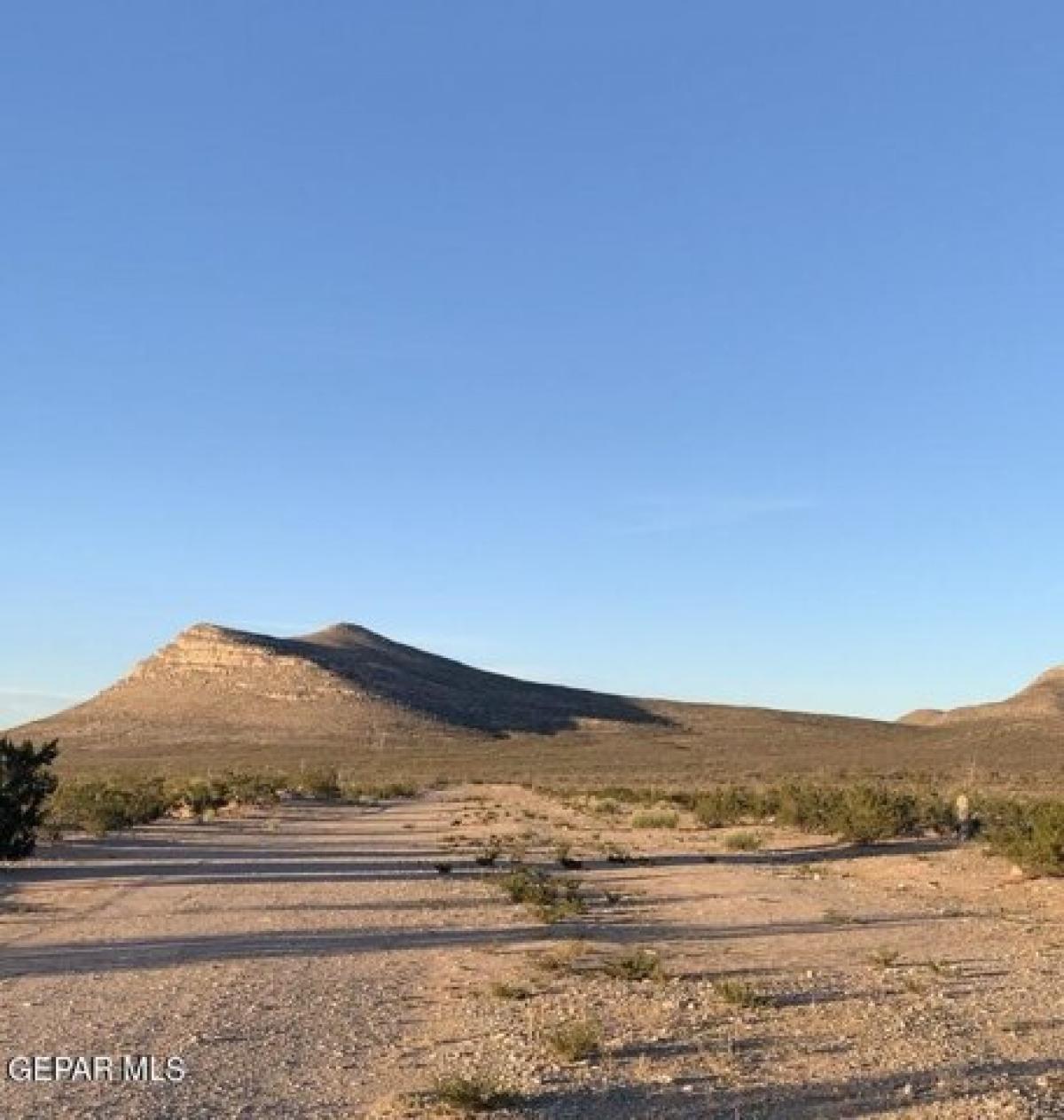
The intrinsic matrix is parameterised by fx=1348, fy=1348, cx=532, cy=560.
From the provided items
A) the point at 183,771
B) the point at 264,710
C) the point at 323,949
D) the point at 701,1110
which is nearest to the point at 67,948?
the point at 323,949

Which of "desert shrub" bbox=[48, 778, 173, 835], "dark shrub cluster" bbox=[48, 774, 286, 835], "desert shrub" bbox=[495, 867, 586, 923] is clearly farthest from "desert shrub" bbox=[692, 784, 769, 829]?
"desert shrub" bbox=[495, 867, 586, 923]

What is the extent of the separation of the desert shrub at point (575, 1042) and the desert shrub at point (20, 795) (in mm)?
19167

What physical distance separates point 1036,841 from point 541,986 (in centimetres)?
1429

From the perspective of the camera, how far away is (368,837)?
38406 mm

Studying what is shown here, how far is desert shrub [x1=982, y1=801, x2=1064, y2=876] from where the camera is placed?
24.5 metres

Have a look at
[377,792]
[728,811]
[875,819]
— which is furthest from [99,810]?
[377,792]

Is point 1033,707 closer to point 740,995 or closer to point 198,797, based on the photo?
point 198,797

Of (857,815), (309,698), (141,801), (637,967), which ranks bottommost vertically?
(637,967)

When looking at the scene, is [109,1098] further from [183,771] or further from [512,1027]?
[183,771]

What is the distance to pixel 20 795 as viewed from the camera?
28.0 meters

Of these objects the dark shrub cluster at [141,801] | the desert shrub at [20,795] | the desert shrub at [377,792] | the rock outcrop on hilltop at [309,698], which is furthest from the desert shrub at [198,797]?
the rock outcrop on hilltop at [309,698]

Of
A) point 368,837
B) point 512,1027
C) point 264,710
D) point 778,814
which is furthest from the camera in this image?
point 264,710

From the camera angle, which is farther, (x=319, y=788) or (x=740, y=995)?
(x=319, y=788)

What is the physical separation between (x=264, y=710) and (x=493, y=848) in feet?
365
